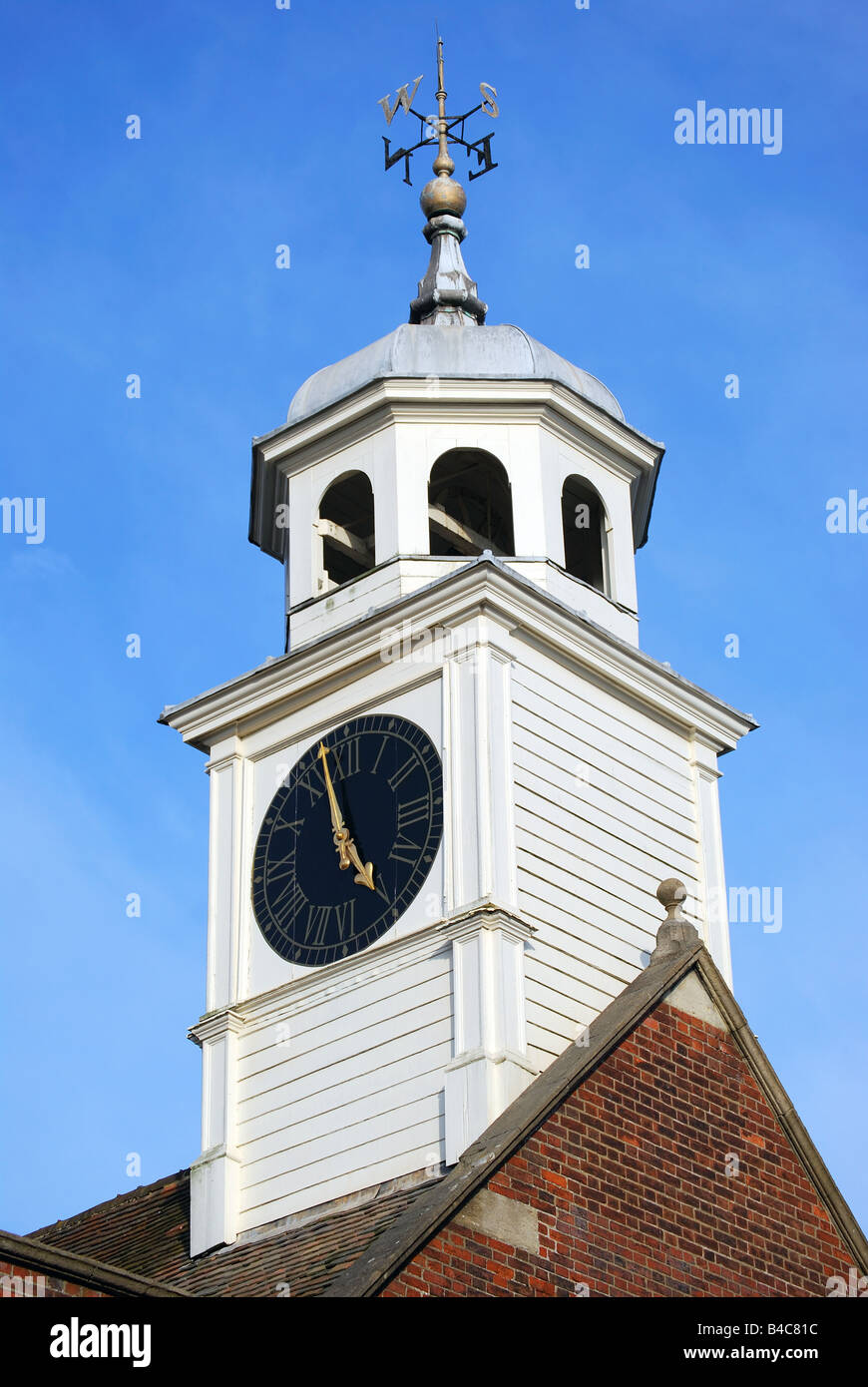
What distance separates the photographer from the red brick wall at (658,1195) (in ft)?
61.5

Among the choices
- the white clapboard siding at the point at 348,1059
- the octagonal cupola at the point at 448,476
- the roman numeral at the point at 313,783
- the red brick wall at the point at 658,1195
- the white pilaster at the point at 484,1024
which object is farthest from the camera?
the octagonal cupola at the point at 448,476

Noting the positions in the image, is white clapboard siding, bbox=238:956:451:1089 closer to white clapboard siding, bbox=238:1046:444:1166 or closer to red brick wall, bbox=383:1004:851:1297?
white clapboard siding, bbox=238:1046:444:1166

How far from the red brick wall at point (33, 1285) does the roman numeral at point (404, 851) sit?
284 inches

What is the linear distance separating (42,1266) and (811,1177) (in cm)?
803

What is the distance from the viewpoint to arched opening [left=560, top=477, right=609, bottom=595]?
2600cm

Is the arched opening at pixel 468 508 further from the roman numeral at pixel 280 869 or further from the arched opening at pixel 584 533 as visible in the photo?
the roman numeral at pixel 280 869

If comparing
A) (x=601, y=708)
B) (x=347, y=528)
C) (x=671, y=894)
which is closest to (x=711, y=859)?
(x=601, y=708)

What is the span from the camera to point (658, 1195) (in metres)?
20.1

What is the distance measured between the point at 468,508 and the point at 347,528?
1326 millimetres

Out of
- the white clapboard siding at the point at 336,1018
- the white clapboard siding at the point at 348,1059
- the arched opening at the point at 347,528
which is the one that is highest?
the arched opening at the point at 347,528

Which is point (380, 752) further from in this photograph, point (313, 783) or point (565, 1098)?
point (565, 1098)

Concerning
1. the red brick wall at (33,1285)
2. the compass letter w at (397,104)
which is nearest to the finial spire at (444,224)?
the compass letter w at (397,104)

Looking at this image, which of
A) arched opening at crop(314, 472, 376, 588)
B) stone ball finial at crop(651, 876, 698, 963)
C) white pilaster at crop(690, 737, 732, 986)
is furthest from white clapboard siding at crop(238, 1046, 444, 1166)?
arched opening at crop(314, 472, 376, 588)

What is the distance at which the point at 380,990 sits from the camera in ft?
72.6
